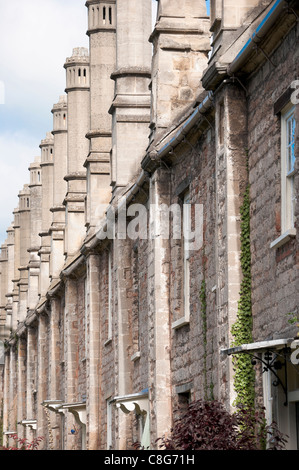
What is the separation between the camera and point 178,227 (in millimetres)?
20031

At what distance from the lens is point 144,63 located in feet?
85.7

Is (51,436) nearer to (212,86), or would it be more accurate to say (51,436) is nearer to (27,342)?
(27,342)

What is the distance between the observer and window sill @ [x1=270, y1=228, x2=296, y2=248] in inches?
533

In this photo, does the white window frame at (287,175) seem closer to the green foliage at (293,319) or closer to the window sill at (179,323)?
the green foliage at (293,319)

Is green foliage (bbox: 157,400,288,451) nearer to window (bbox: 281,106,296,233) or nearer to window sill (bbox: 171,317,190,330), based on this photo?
window (bbox: 281,106,296,233)

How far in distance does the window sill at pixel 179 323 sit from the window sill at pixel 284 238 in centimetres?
502

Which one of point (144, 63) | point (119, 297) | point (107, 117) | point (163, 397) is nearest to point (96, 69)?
point (107, 117)

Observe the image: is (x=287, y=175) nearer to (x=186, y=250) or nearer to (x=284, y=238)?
(x=284, y=238)

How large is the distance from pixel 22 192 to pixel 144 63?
30.2 m

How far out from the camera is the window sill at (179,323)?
19002mm

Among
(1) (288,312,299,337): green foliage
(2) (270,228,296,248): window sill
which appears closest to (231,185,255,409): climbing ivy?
(2) (270,228,296,248): window sill

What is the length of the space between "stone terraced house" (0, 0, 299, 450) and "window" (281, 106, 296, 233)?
3 centimetres

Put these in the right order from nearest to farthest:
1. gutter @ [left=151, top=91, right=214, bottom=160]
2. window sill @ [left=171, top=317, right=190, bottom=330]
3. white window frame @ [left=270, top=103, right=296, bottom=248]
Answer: white window frame @ [left=270, top=103, right=296, bottom=248] → gutter @ [left=151, top=91, right=214, bottom=160] → window sill @ [left=171, top=317, right=190, bottom=330]

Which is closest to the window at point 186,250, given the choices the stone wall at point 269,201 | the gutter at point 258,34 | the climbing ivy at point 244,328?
the climbing ivy at point 244,328
